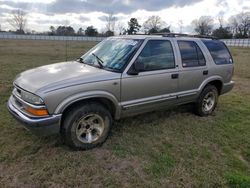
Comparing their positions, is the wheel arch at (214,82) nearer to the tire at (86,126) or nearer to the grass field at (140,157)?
the grass field at (140,157)

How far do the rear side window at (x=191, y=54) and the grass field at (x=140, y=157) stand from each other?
4.14 ft

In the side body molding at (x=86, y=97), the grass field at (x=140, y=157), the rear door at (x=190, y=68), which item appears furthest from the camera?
the rear door at (x=190, y=68)

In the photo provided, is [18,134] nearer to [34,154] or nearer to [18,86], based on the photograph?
[34,154]

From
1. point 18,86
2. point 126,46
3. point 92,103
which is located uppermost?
point 126,46

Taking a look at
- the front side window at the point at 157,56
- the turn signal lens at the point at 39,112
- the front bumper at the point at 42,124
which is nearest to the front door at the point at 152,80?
the front side window at the point at 157,56

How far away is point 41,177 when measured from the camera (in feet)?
9.87

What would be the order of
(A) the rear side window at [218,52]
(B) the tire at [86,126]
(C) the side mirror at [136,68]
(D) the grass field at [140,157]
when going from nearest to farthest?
(D) the grass field at [140,157] < (B) the tire at [86,126] < (C) the side mirror at [136,68] < (A) the rear side window at [218,52]

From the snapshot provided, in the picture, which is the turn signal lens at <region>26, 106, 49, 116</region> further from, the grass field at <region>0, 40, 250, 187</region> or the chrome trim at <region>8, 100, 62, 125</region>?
the grass field at <region>0, 40, 250, 187</region>

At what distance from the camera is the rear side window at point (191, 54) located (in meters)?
4.53

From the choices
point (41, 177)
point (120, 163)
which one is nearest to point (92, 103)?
point (120, 163)

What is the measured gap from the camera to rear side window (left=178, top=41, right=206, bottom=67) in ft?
14.9

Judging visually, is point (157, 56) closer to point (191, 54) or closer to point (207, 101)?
point (191, 54)

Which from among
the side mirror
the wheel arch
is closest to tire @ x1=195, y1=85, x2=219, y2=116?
the wheel arch

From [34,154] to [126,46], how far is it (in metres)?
2.34
